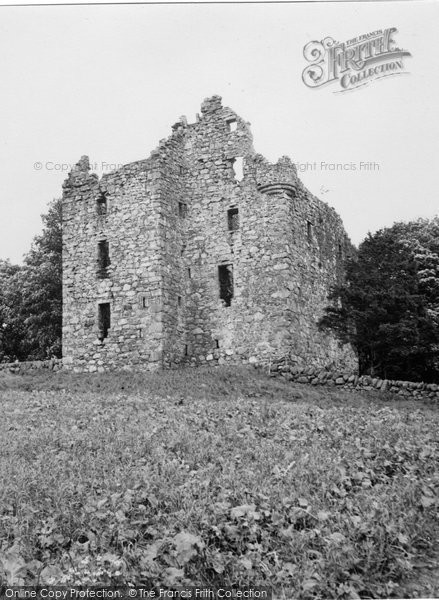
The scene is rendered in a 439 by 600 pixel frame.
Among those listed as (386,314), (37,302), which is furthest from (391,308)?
(37,302)

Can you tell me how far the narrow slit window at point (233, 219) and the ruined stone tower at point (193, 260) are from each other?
0.04 meters

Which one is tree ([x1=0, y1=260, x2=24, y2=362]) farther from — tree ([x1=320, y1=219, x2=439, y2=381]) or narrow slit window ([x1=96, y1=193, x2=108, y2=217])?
tree ([x1=320, y1=219, x2=439, y2=381])

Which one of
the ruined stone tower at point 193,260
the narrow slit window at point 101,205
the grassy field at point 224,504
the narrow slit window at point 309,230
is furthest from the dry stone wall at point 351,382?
the narrow slit window at point 101,205

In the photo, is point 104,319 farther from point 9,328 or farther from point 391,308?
point 9,328

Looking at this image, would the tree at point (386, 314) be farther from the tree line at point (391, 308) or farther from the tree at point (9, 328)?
the tree at point (9, 328)

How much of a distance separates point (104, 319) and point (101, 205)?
4.94 m

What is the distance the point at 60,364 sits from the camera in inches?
1054

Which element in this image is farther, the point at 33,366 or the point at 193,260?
the point at 33,366

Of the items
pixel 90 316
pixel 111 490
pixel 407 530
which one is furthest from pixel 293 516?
pixel 90 316

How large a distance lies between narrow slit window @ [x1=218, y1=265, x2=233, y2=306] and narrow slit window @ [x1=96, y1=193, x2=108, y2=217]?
5568 mm

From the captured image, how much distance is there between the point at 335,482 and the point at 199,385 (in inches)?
505

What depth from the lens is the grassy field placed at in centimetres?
617

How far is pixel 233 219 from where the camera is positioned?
26.9m

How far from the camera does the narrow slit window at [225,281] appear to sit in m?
26.5
